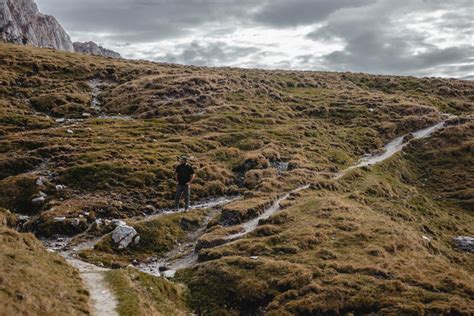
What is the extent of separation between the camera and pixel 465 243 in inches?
1566

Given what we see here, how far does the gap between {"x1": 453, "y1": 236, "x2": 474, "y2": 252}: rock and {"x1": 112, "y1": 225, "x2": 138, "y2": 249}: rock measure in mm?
29686

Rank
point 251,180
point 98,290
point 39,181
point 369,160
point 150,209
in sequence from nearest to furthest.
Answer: point 98,290 → point 150,209 → point 39,181 → point 251,180 → point 369,160

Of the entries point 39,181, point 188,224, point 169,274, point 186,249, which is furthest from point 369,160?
point 39,181

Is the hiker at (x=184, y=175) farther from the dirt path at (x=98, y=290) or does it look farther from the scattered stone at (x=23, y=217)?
the dirt path at (x=98, y=290)

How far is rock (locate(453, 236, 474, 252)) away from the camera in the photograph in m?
39.0

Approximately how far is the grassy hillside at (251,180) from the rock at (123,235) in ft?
2.10

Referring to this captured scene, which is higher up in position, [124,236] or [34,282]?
[34,282]

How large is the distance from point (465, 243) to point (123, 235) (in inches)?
1228

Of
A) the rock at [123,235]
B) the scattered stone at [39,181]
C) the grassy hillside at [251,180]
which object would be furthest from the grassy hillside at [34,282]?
the scattered stone at [39,181]

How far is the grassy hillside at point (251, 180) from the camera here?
22828 mm

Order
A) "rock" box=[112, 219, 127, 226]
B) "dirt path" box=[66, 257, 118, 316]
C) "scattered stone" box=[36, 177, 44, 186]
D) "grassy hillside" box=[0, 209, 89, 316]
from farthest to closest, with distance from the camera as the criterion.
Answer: "scattered stone" box=[36, 177, 44, 186] → "rock" box=[112, 219, 127, 226] → "dirt path" box=[66, 257, 118, 316] → "grassy hillside" box=[0, 209, 89, 316]

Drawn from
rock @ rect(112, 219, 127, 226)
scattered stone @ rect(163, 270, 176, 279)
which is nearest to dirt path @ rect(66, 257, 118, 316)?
scattered stone @ rect(163, 270, 176, 279)

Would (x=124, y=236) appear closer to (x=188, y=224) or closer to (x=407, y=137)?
(x=188, y=224)

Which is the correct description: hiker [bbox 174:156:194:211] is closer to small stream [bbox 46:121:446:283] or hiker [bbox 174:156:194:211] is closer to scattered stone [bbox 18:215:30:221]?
small stream [bbox 46:121:446:283]
